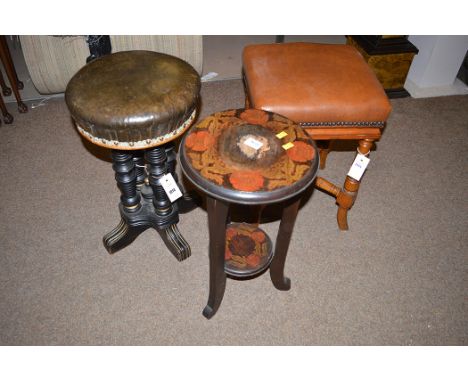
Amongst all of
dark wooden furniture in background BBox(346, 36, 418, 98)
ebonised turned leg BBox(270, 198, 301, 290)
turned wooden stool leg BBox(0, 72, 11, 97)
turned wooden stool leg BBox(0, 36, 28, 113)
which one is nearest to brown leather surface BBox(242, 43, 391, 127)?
ebonised turned leg BBox(270, 198, 301, 290)

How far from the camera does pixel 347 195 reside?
1794mm

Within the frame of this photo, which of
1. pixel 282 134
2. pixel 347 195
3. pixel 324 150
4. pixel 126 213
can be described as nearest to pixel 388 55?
pixel 324 150

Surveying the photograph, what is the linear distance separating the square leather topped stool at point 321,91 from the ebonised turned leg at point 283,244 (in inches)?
15.8

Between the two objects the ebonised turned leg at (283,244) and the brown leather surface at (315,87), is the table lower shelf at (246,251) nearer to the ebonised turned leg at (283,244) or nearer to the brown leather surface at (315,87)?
the ebonised turned leg at (283,244)

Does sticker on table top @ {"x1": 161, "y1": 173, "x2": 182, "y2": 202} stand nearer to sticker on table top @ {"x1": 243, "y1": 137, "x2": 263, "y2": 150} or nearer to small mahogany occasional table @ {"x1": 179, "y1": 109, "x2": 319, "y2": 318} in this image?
small mahogany occasional table @ {"x1": 179, "y1": 109, "x2": 319, "y2": 318}

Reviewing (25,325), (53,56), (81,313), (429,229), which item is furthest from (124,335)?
(53,56)

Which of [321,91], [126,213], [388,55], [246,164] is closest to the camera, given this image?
[246,164]

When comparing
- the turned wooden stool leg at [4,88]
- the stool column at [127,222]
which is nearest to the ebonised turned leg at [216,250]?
the stool column at [127,222]

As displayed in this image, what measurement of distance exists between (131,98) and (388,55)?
1.90 meters

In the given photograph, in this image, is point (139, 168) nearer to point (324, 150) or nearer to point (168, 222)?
point (168, 222)

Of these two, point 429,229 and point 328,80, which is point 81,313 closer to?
point 328,80

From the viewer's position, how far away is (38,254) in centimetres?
178

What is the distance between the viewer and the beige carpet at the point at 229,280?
1.57 metres

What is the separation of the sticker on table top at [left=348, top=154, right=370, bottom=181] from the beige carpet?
1.19 ft
